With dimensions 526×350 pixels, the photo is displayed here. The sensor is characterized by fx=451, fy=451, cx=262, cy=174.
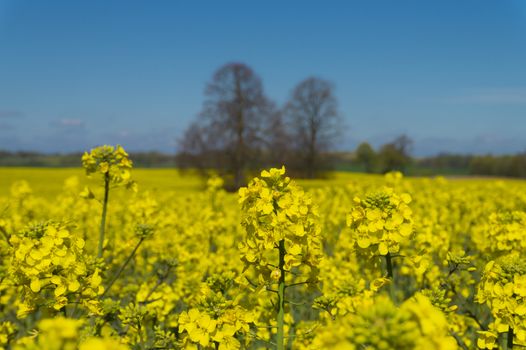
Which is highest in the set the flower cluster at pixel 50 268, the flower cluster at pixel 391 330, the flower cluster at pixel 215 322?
the flower cluster at pixel 391 330

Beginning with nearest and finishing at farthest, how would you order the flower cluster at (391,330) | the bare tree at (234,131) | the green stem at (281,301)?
the flower cluster at (391,330)
the green stem at (281,301)
the bare tree at (234,131)

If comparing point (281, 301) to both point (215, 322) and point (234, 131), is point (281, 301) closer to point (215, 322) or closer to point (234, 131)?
point (215, 322)

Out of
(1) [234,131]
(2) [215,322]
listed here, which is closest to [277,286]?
(2) [215,322]

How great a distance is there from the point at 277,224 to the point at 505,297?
5.41 feet

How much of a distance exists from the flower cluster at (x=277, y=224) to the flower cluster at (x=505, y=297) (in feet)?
A: 4.04

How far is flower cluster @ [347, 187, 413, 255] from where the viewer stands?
10.1 feet

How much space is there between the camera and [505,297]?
303 cm

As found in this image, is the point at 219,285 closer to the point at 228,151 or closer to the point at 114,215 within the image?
the point at 114,215

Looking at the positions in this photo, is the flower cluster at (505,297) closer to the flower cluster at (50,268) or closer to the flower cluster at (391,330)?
the flower cluster at (391,330)

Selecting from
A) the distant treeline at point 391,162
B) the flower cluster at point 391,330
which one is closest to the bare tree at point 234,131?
the distant treeline at point 391,162

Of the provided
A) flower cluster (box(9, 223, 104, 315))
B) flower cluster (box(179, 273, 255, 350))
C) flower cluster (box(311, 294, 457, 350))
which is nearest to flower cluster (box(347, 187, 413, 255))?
flower cluster (box(179, 273, 255, 350))

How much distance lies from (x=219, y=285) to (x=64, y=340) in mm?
2107

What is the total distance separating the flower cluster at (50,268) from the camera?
9.37 ft

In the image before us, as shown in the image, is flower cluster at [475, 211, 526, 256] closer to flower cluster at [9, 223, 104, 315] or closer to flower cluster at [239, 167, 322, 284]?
flower cluster at [239, 167, 322, 284]
